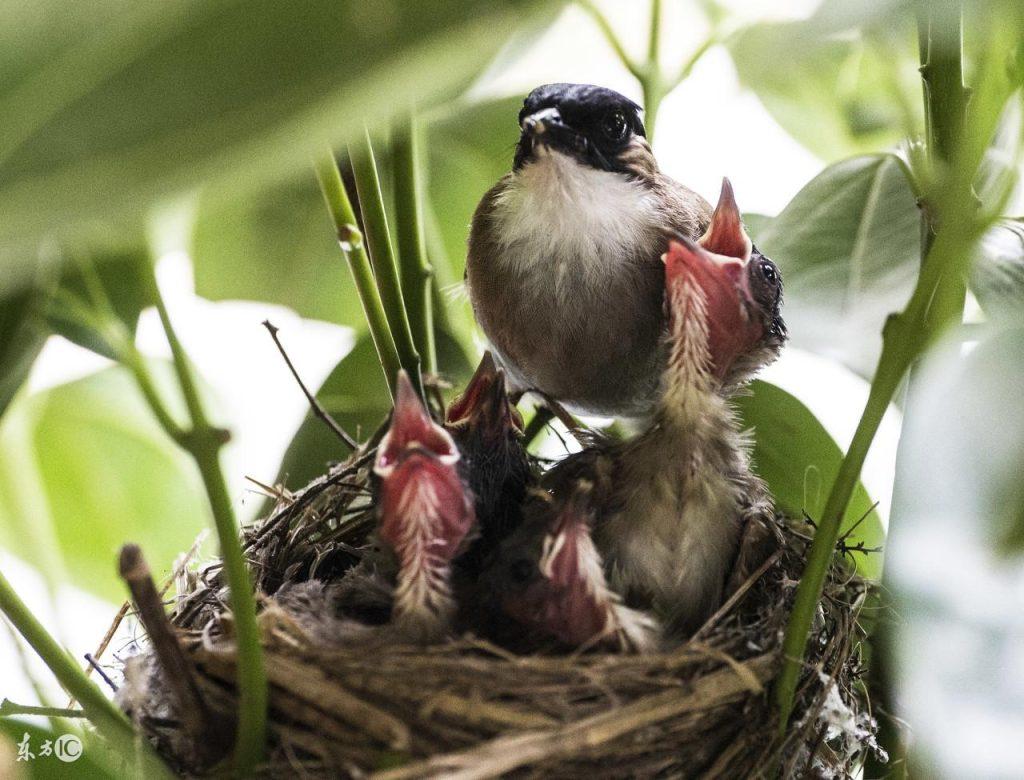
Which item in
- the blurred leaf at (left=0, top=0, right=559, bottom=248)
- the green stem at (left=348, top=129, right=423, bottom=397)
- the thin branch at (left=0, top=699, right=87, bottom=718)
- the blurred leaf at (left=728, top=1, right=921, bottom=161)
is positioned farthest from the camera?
the blurred leaf at (left=728, top=1, right=921, bottom=161)

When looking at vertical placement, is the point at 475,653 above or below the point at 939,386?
below

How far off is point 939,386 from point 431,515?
0.36 m

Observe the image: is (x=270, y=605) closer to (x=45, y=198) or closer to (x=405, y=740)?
(x=405, y=740)

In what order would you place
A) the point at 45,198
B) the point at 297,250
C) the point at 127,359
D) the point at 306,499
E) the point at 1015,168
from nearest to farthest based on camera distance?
the point at 45,198 < the point at 127,359 < the point at 1015,168 < the point at 306,499 < the point at 297,250

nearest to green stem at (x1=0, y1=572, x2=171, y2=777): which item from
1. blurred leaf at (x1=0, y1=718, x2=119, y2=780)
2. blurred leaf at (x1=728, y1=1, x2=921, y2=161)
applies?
blurred leaf at (x1=0, y1=718, x2=119, y2=780)

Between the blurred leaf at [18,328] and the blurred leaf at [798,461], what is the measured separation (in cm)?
61

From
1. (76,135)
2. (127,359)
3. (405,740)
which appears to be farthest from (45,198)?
(405,740)

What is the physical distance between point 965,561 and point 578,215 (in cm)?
46

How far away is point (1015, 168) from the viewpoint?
0.70 meters

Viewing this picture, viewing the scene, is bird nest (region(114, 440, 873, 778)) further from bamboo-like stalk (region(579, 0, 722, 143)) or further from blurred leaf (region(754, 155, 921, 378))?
bamboo-like stalk (region(579, 0, 722, 143))

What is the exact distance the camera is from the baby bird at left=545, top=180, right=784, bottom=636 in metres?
0.84

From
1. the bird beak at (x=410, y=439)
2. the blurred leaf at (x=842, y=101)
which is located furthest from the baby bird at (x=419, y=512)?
the blurred leaf at (x=842, y=101)

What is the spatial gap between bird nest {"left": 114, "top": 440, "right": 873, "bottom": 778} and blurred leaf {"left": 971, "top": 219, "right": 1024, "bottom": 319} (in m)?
0.29

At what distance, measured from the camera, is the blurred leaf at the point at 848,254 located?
944 millimetres
